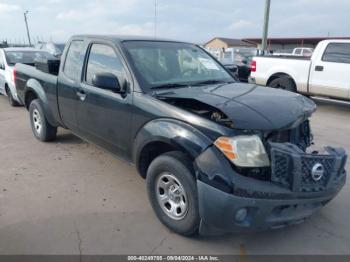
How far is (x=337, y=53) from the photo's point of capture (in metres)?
8.91

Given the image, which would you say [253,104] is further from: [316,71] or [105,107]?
[316,71]

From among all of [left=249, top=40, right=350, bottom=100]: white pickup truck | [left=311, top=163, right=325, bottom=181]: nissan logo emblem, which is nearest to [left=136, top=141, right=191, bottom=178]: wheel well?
[left=311, top=163, right=325, bottom=181]: nissan logo emblem

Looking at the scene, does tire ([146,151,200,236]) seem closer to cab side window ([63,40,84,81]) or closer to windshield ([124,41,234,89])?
windshield ([124,41,234,89])

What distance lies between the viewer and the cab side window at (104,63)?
3887 mm

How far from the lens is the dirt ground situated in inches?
122

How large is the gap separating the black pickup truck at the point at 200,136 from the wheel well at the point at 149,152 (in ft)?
0.04

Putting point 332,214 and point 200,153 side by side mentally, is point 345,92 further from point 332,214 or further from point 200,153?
point 200,153

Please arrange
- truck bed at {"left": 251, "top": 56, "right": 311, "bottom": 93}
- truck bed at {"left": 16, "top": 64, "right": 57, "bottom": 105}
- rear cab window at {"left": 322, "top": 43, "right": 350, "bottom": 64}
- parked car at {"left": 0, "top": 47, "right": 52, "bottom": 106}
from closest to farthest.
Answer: truck bed at {"left": 16, "top": 64, "right": 57, "bottom": 105} → rear cab window at {"left": 322, "top": 43, "right": 350, "bottom": 64} → parked car at {"left": 0, "top": 47, "right": 52, "bottom": 106} → truck bed at {"left": 251, "top": 56, "right": 311, "bottom": 93}

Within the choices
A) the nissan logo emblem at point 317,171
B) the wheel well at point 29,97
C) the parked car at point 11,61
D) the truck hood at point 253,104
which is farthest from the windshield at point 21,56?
the nissan logo emblem at point 317,171

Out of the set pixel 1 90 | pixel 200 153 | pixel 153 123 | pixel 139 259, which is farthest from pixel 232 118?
pixel 1 90

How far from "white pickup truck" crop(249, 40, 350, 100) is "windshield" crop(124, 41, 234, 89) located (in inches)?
212

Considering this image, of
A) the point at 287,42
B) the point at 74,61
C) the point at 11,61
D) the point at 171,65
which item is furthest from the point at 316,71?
the point at 287,42

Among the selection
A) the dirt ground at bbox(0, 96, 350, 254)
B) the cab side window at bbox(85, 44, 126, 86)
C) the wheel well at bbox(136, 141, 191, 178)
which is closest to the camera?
the dirt ground at bbox(0, 96, 350, 254)

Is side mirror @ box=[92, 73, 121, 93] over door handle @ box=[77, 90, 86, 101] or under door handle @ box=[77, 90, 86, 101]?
over
